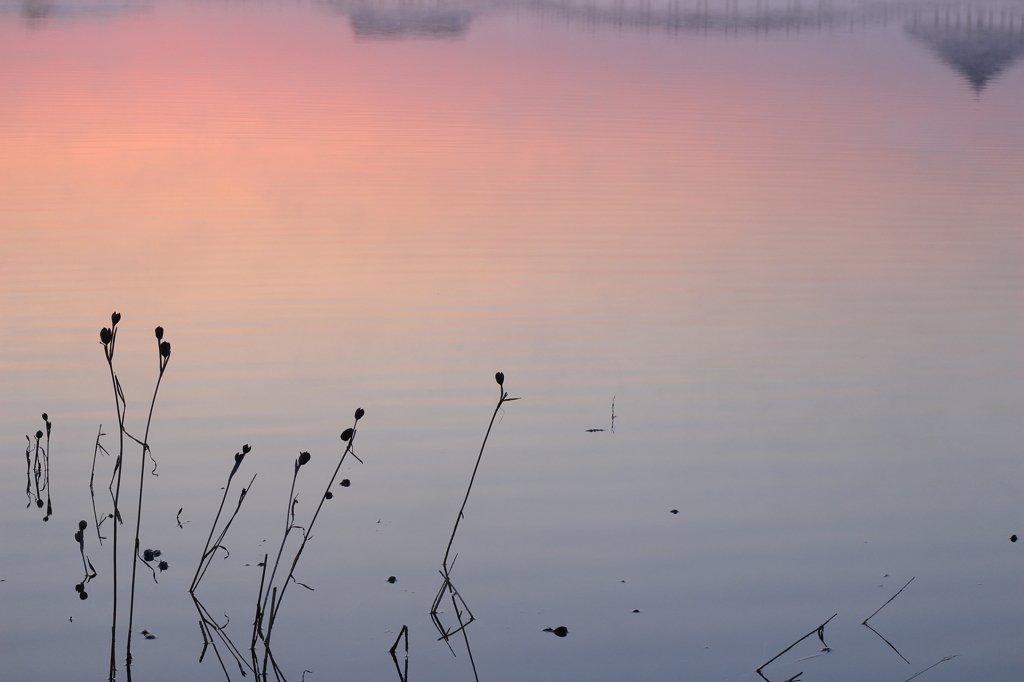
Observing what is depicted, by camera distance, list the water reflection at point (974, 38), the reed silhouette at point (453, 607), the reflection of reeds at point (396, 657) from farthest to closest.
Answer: the water reflection at point (974, 38) < the reed silhouette at point (453, 607) < the reflection of reeds at point (396, 657)

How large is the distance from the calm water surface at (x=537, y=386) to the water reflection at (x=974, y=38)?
10203 mm

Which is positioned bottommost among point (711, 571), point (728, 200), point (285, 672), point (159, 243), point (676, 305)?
point (285, 672)

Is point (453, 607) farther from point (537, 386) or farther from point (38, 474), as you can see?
point (537, 386)

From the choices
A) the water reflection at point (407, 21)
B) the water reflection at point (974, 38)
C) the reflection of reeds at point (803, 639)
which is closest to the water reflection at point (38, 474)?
the reflection of reeds at point (803, 639)

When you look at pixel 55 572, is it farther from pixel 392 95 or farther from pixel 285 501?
pixel 392 95

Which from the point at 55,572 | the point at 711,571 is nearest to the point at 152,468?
the point at 55,572

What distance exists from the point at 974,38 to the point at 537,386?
24951mm

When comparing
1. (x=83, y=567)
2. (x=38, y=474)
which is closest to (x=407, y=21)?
(x=38, y=474)

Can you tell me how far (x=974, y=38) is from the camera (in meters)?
25.8

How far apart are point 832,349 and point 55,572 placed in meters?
3.97

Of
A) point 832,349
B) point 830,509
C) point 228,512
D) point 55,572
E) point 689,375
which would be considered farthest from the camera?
point 832,349

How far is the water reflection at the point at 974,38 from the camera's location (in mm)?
22562

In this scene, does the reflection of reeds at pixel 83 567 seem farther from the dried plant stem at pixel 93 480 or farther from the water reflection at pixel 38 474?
the water reflection at pixel 38 474

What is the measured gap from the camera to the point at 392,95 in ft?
57.6
